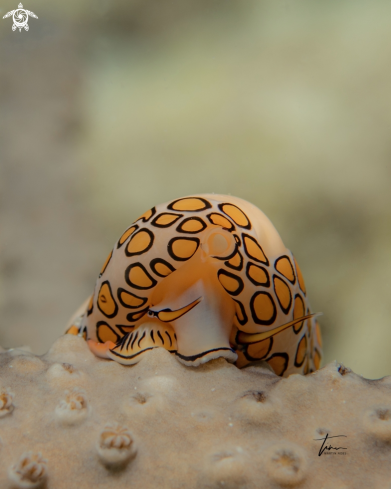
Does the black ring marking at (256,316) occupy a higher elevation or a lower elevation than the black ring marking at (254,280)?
lower

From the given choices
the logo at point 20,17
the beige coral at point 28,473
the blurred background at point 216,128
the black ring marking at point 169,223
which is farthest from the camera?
the logo at point 20,17

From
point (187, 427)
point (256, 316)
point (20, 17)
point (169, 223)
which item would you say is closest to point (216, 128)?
point (169, 223)

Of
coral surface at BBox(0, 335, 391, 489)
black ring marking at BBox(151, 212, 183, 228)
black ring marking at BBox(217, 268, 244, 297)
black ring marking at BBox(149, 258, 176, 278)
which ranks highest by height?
black ring marking at BBox(151, 212, 183, 228)

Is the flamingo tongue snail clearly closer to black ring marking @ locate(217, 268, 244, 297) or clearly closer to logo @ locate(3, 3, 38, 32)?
black ring marking @ locate(217, 268, 244, 297)

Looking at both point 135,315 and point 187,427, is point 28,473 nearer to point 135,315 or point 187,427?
point 187,427

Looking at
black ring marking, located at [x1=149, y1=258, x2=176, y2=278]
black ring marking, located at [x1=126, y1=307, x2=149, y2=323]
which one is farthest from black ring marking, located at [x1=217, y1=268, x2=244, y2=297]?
black ring marking, located at [x1=126, y1=307, x2=149, y2=323]

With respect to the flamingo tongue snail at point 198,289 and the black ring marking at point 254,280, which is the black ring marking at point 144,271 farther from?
the black ring marking at point 254,280

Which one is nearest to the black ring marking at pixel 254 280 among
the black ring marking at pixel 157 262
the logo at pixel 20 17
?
the black ring marking at pixel 157 262
